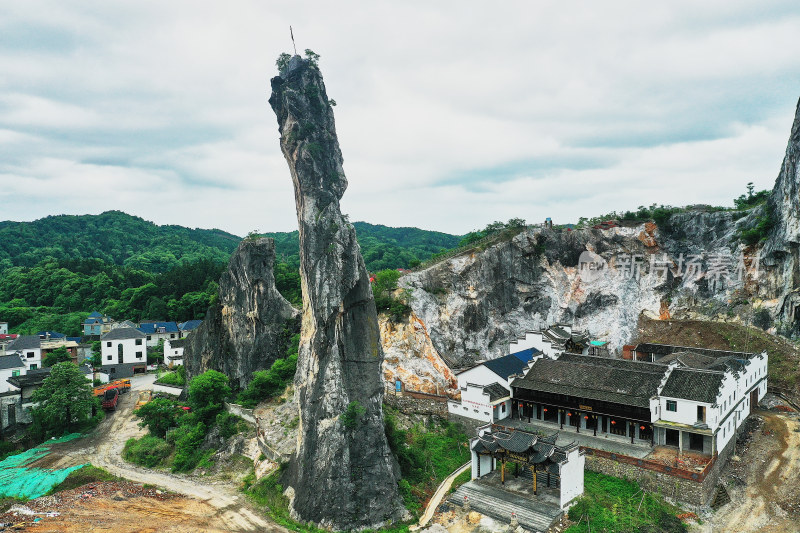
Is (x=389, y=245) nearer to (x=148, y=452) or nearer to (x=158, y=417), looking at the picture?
(x=158, y=417)

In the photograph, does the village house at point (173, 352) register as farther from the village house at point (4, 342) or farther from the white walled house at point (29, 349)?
the village house at point (4, 342)

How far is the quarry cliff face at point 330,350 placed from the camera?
→ 24.9m

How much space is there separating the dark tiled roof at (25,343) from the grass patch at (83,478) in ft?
111

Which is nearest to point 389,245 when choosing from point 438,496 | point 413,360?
point 413,360

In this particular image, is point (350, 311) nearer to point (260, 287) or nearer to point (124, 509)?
point (124, 509)

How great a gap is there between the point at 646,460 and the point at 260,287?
3300 cm

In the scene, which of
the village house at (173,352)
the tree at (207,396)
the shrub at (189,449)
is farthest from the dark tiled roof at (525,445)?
the village house at (173,352)

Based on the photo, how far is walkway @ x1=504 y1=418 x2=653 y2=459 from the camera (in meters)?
27.8

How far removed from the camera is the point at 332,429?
2564 cm

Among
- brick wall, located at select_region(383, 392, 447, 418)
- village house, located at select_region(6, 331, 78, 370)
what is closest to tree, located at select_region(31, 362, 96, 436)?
village house, located at select_region(6, 331, 78, 370)

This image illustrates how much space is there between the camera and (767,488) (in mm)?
26516

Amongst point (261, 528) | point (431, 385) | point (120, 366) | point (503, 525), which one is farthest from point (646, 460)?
point (120, 366)

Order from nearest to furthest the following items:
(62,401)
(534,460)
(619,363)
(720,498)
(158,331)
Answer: (534,460) → (720,498) → (619,363) → (62,401) → (158,331)

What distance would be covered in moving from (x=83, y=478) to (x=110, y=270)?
75.9 meters
